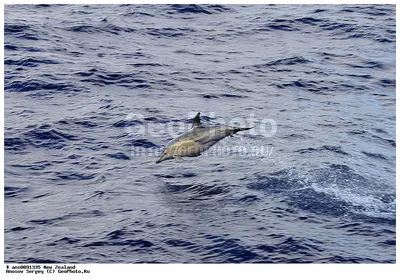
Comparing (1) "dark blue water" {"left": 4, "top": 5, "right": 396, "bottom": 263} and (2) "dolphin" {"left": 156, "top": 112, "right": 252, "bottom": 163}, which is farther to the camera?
(2) "dolphin" {"left": 156, "top": 112, "right": 252, "bottom": 163}

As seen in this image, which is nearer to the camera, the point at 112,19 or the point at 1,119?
the point at 1,119

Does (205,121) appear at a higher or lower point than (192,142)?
lower

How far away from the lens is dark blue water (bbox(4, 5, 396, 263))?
2336 cm

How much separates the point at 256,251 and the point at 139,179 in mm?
6406

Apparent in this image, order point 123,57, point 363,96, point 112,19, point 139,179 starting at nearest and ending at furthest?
point 139,179
point 363,96
point 123,57
point 112,19

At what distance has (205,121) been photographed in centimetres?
3359

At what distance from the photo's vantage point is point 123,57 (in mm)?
40719

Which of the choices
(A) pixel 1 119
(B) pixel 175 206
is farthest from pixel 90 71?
(B) pixel 175 206

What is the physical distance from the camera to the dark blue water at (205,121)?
23.4 metres

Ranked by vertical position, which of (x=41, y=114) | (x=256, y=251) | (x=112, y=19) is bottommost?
(x=256, y=251)

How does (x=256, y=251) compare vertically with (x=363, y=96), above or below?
below

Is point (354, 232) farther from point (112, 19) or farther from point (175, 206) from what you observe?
point (112, 19)

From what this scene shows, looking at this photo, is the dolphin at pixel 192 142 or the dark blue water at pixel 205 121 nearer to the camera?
the dark blue water at pixel 205 121

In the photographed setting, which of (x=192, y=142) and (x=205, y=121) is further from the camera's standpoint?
(x=205, y=121)
